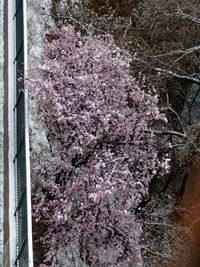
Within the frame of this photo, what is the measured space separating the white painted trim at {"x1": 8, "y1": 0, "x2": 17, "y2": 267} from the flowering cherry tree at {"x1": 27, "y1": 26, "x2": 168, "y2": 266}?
0.53 metres

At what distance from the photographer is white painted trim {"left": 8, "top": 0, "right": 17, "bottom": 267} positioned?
11.4 meters

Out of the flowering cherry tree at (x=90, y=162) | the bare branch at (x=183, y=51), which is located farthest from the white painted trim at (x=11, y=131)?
the bare branch at (x=183, y=51)

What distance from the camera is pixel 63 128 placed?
14.8 meters

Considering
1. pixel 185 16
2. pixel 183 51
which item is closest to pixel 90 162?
pixel 183 51

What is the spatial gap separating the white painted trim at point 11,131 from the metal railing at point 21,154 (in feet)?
0.25

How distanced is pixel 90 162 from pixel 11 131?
244 centimetres

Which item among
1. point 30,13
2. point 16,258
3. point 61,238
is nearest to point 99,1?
point 30,13

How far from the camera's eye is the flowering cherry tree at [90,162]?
14.2 meters

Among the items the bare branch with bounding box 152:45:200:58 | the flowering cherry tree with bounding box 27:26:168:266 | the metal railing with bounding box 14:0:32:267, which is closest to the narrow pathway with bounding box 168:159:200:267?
the flowering cherry tree with bounding box 27:26:168:266

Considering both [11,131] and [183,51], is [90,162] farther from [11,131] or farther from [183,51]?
[183,51]

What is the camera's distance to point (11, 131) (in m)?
12.9

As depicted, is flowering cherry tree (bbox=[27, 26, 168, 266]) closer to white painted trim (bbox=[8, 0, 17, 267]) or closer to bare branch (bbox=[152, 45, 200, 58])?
white painted trim (bbox=[8, 0, 17, 267])

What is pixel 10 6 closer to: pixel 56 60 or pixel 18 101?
pixel 56 60

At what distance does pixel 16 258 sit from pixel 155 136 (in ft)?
22.2
